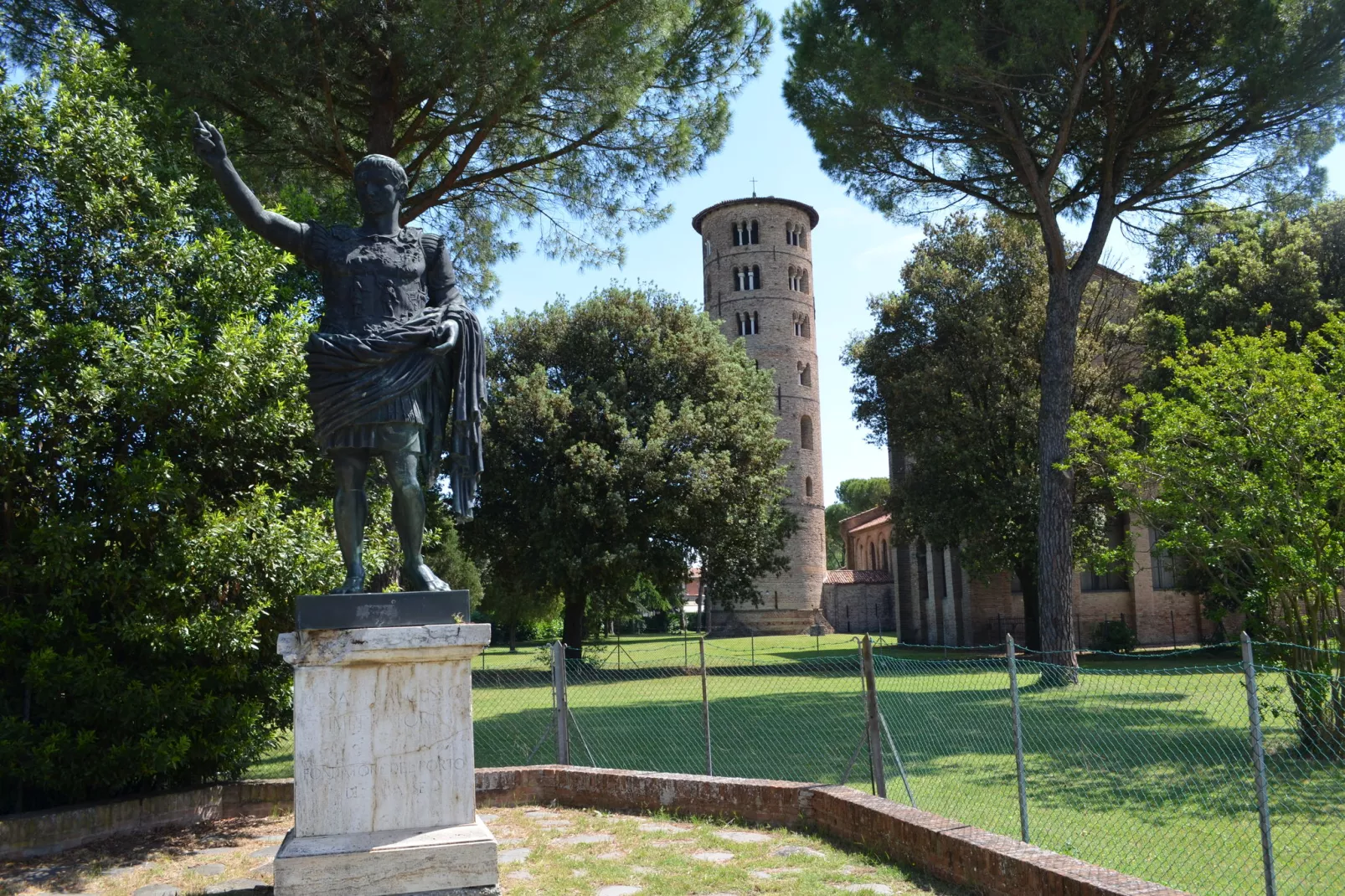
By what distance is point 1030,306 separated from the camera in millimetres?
24672

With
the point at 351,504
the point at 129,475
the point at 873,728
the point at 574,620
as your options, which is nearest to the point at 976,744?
the point at 873,728

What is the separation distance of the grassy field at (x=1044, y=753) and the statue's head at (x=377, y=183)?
178 inches

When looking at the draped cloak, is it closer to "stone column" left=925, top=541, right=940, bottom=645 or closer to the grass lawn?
the grass lawn

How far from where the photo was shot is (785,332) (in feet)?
150

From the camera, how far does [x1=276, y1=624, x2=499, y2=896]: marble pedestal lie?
14.0 ft

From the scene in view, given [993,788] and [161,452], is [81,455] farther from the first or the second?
[993,788]

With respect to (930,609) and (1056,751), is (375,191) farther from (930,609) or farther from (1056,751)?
(930,609)

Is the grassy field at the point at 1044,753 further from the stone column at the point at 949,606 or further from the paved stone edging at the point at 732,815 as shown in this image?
the stone column at the point at 949,606

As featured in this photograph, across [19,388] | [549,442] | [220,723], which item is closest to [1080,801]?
[220,723]

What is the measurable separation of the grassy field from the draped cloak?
3683 millimetres

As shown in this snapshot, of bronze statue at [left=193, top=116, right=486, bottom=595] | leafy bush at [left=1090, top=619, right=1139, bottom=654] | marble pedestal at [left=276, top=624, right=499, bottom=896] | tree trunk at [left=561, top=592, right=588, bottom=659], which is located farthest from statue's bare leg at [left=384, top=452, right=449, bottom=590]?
leafy bush at [left=1090, top=619, right=1139, bottom=654]

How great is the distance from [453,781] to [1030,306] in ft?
75.2

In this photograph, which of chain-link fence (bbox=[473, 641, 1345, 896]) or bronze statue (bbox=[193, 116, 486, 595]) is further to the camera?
chain-link fence (bbox=[473, 641, 1345, 896])

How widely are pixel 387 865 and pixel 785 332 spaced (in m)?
42.5
